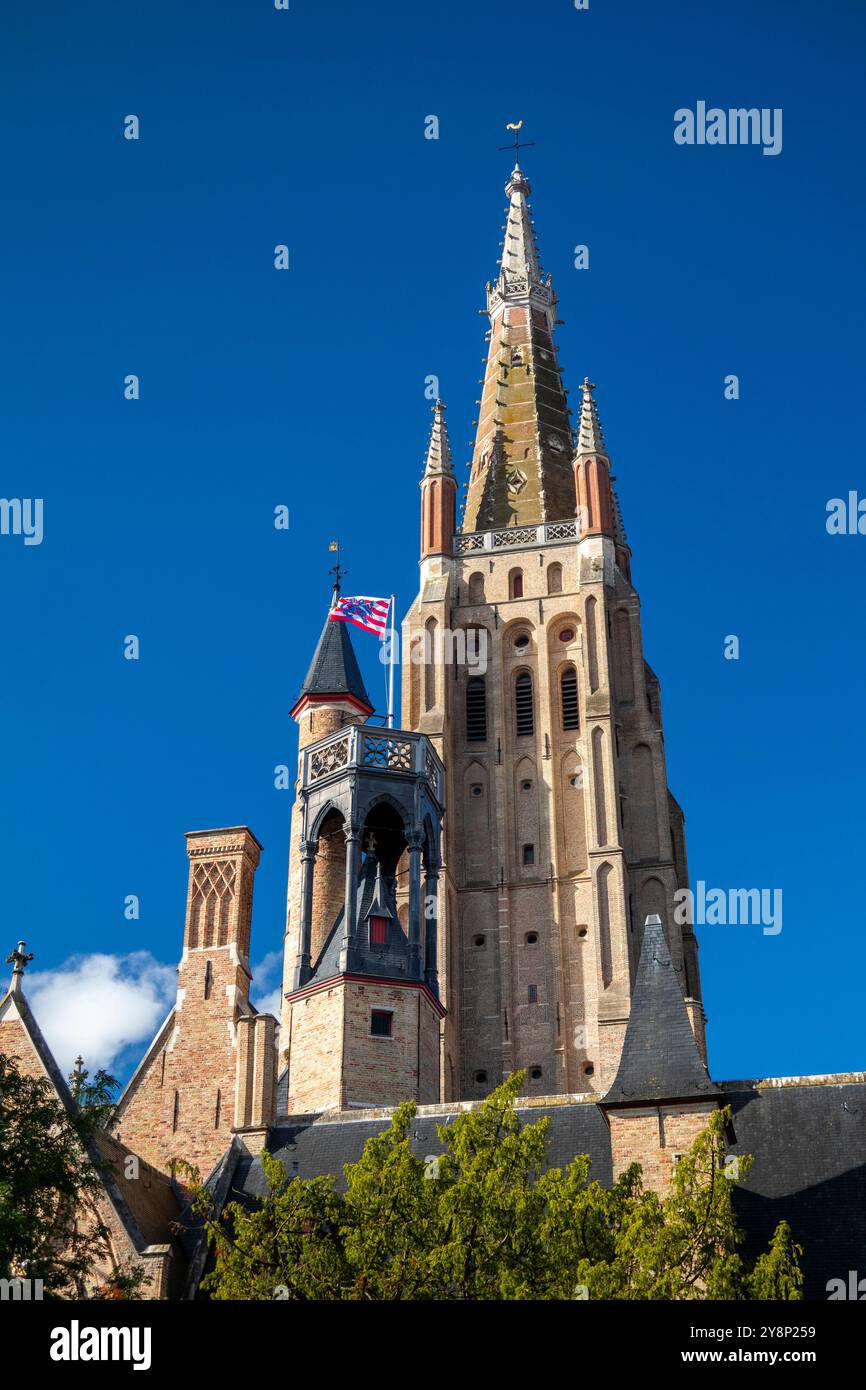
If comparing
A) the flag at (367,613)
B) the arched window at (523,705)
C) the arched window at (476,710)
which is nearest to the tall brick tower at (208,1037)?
the flag at (367,613)

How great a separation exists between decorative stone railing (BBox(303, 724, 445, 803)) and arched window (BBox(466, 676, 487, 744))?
23821mm

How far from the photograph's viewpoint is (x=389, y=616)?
194 feet

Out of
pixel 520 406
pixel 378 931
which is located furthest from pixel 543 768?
pixel 378 931

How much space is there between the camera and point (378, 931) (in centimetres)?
4516

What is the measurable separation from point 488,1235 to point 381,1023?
17.4 metres

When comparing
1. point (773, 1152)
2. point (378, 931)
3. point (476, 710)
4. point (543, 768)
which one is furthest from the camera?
point (476, 710)

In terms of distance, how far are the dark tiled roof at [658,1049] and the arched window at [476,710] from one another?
1474 inches

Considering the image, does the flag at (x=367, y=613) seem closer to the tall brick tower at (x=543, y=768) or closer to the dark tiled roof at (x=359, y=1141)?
the tall brick tower at (x=543, y=768)

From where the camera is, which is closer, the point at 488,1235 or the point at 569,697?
the point at 488,1235

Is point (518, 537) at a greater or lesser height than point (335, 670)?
greater

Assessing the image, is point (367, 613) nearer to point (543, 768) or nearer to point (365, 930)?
point (543, 768)
